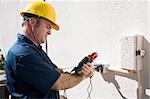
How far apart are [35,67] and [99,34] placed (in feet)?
2.04

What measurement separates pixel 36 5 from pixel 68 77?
0.41 m

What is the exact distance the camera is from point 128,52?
1374 mm

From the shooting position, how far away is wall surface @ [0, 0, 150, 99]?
140 cm

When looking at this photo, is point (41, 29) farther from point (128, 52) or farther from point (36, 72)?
point (128, 52)

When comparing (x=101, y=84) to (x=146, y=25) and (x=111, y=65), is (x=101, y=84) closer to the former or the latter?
(x=111, y=65)

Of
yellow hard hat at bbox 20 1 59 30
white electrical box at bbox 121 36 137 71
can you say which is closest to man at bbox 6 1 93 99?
yellow hard hat at bbox 20 1 59 30

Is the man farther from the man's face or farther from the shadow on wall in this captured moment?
the shadow on wall

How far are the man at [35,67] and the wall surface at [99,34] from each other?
0.32m

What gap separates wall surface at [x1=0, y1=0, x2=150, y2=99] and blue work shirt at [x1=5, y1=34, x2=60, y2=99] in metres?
0.48

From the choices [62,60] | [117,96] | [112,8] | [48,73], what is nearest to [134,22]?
[112,8]

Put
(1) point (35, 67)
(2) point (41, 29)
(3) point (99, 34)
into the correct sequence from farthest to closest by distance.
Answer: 1. (3) point (99, 34)
2. (2) point (41, 29)
3. (1) point (35, 67)

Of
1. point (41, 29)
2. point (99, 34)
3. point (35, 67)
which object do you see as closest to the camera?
point (35, 67)

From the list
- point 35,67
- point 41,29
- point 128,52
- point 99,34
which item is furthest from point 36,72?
point 99,34

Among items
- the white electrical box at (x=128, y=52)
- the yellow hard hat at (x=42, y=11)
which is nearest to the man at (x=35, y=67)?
the yellow hard hat at (x=42, y=11)
